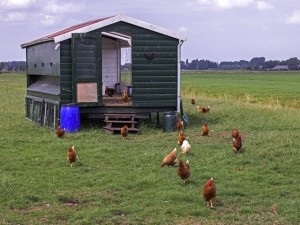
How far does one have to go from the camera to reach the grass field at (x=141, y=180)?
720cm

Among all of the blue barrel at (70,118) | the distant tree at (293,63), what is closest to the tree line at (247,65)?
the distant tree at (293,63)

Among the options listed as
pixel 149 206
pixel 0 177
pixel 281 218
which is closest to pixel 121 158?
pixel 0 177

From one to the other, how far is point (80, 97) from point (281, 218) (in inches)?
410

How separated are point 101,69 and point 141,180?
26.4ft

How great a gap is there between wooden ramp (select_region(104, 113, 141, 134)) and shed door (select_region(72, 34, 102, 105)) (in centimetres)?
81

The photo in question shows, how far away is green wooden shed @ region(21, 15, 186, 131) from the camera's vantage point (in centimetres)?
1634

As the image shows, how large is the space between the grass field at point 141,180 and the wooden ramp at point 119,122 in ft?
1.89

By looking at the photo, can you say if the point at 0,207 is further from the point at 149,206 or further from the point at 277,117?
the point at 277,117

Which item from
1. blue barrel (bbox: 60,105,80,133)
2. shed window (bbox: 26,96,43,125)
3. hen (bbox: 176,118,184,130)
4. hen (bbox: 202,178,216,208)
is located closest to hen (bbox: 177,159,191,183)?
hen (bbox: 202,178,216,208)

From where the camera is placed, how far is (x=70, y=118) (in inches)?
628

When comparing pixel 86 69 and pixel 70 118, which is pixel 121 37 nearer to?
pixel 86 69

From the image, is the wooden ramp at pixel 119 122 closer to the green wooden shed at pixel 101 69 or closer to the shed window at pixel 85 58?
the green wooden shed at pixel 101 69

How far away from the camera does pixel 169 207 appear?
7.44 m

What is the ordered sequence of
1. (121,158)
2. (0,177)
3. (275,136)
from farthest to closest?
(275,136), (121,158), (0,177)
